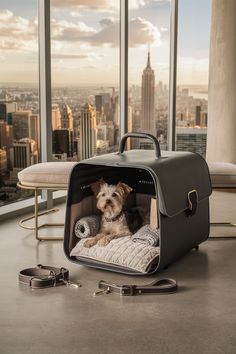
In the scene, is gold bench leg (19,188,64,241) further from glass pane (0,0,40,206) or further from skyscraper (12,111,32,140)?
skyscraper (12,111,32,140)

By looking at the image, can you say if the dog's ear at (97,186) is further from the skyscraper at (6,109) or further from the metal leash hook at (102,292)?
the skyscraper at (6,109)

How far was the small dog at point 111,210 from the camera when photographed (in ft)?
10.4

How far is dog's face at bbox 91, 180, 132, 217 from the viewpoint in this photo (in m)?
3.16

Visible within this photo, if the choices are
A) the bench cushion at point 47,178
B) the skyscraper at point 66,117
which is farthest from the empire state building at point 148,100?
the bench cushion at point 47,178

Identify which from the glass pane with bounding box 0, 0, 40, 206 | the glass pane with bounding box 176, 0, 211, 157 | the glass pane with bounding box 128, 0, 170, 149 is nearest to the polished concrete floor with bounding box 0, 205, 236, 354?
the glass pane with bounding box 0, 0, 40, 206

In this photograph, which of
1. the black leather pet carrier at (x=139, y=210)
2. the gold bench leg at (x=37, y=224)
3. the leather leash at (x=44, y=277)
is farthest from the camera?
the gold bench leg at (x=37, y=224)

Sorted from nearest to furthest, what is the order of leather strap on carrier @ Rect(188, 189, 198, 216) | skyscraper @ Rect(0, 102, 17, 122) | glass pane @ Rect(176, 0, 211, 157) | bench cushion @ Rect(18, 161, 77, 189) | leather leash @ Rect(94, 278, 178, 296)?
1. leather leash @ Rect(94, 278, 178, 296)
2. leather strap on carrier @ Rect(188, 189, 198, 216)
3. bench cushion @ Rect(18, 161, 77, 189)
4. skyscraper @ Rect(0, 102, 17, 122)
5. glass pane @ Rect(176, 0, 211, 157)

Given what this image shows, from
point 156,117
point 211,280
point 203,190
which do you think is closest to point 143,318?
point 211,280

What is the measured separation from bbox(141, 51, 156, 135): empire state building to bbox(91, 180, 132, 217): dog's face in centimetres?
269

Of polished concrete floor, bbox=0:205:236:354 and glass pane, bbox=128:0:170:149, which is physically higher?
glass pane, bbox=128:0:170:149

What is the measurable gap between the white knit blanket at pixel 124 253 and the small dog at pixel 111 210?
42 millimetres

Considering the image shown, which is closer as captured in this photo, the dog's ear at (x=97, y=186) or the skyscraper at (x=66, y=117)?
the dog's ear at (x=97, y=186)

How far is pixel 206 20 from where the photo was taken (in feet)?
19.5

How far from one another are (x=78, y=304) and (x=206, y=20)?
4.13 metres
